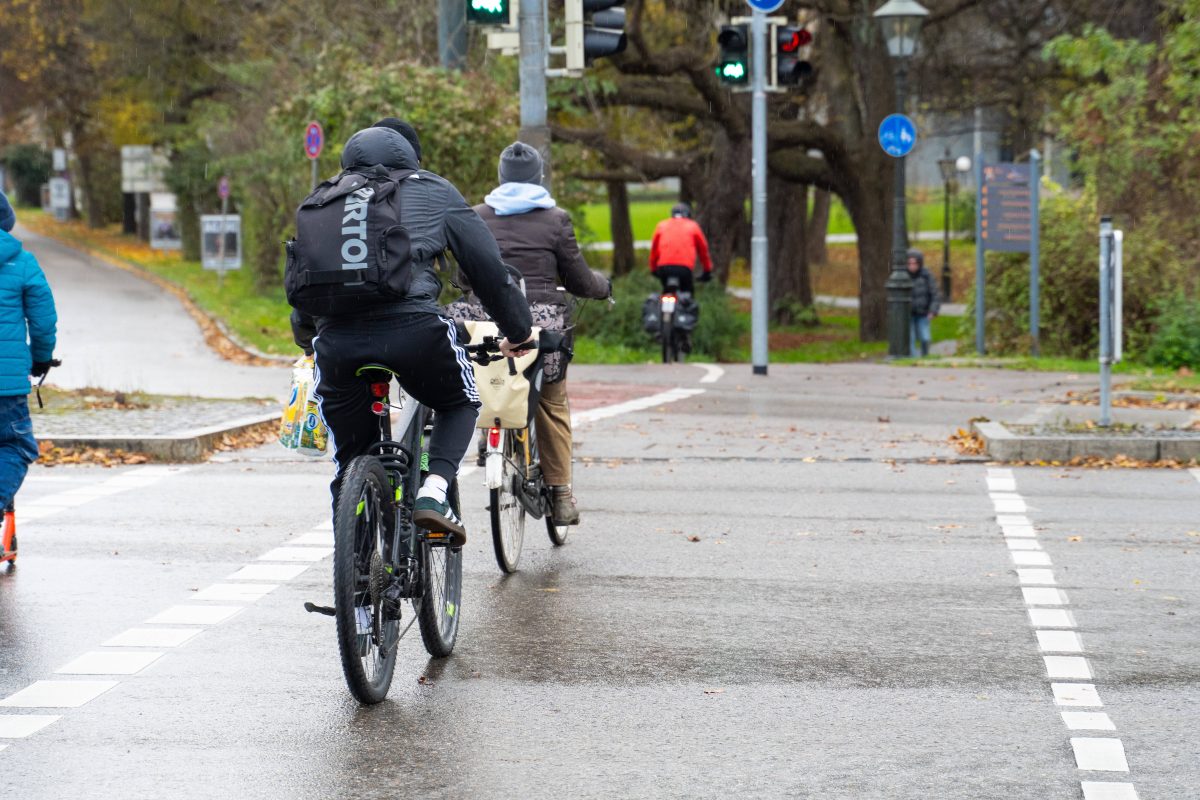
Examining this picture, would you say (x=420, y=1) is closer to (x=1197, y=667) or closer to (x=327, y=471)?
(x=327, y=471)

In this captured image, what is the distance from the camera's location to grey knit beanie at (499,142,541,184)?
8.83 m

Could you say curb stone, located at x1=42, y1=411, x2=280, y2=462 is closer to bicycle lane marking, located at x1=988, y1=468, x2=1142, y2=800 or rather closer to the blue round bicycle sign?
bicycle lane marking, located at x1=988, y1=468, x2=1142, y2=800

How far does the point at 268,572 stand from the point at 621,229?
36990 mm

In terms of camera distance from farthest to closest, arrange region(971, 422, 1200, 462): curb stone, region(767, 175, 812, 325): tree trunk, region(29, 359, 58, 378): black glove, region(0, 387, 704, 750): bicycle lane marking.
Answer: region(767, 175, 812, 325): tree trunk, region(971, 422, 1200, 462): curb stone, region(29, 359, 58, 378): black glove, region(0, 387, 704, 750): bicycle lane marking

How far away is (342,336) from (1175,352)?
17224 millimetres

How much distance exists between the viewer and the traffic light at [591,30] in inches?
599

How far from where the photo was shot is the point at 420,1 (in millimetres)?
29469

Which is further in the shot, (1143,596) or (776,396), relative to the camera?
(776,396)

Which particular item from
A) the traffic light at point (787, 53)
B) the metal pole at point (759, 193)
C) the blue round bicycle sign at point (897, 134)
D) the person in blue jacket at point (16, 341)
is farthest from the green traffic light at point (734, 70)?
the person in blue jacket at point (16, 341)

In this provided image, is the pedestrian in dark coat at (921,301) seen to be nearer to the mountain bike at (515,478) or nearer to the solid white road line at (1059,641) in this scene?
the mountain bike at (515,478)

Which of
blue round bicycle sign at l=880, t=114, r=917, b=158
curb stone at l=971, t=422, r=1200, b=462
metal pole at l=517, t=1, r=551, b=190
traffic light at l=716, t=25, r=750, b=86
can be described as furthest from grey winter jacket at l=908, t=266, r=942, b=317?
curb stone at l=971, t=422, r=1200, b=462

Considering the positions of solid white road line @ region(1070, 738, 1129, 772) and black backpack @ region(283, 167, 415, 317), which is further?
black backpack @ region(283, 167, 415, 317)

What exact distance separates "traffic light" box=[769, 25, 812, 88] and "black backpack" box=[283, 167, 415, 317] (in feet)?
47.5

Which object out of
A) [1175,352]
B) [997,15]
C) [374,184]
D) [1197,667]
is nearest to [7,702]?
[374,184]
